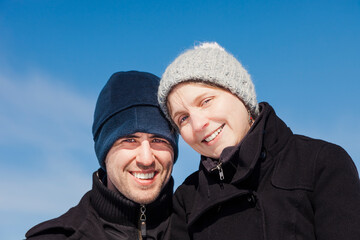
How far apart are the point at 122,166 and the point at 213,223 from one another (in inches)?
51.0

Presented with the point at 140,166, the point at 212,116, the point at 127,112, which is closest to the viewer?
the point at 212,116

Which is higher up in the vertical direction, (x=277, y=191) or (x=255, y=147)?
(x=255, y=147)

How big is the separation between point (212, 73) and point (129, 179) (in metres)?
1.56

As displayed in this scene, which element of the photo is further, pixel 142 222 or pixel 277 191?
pixel 142 222

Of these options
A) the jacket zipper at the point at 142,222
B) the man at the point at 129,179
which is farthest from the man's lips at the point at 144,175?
the jacket zipper at the point at 142,222

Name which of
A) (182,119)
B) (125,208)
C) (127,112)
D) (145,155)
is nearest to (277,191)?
(182,119)

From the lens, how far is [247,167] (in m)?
3.33

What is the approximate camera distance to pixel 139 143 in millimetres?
4309

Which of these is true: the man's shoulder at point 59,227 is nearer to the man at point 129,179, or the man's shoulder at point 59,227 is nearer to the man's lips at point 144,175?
the man at point 129,179

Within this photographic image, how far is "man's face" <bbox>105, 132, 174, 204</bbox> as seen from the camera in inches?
163

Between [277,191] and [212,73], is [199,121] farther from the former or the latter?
[277,191]

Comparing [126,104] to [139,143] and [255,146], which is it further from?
[255,146]

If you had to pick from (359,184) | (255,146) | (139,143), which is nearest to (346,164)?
(359,184)

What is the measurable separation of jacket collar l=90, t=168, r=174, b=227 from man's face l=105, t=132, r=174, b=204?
0.27 ft
